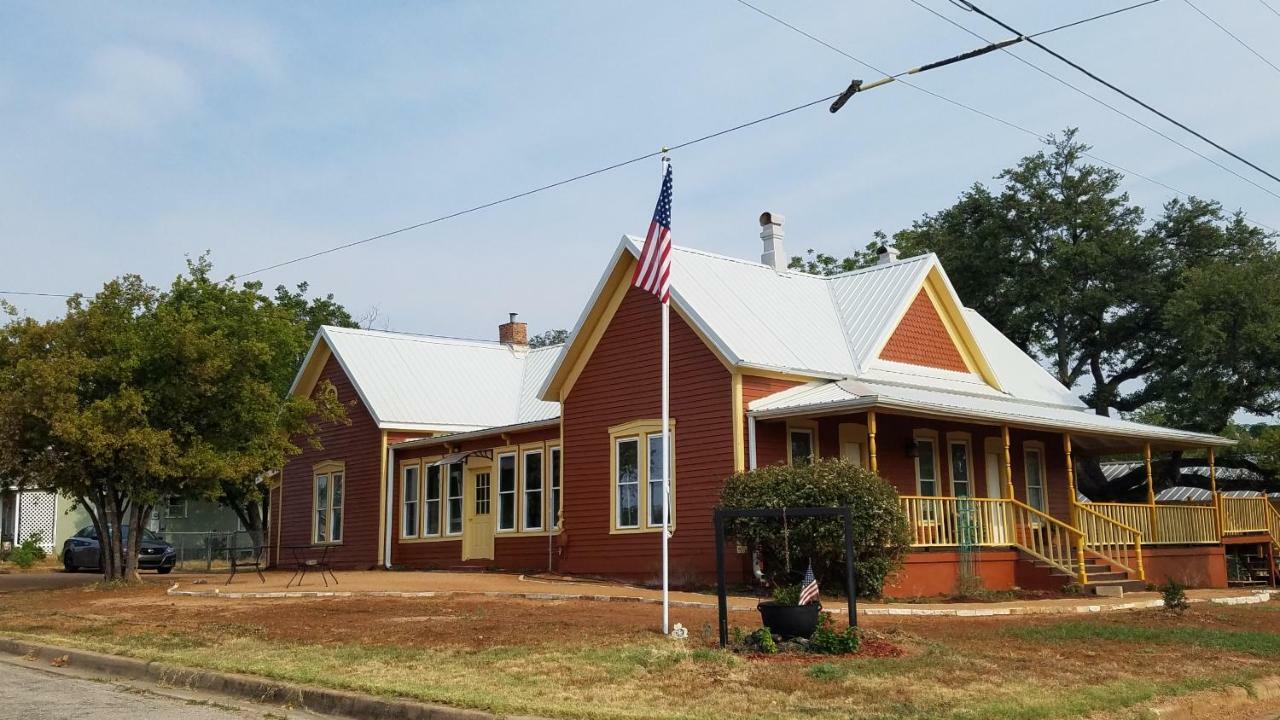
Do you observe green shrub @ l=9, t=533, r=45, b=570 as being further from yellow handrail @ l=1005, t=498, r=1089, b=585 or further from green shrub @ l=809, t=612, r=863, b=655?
green shrub @ l=809, t=612, r=863, b=655

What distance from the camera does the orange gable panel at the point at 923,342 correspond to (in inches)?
976

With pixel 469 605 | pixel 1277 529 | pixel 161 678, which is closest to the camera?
pixel 161 678

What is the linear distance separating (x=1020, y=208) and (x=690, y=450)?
2212 centimetres

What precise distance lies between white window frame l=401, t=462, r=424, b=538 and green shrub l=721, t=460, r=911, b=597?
1283cm

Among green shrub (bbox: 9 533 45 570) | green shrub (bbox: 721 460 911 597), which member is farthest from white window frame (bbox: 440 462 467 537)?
green shrub (bbox: 9 533 45 570)

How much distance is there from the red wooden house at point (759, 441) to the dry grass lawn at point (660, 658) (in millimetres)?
4937

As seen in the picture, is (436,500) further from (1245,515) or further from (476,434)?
(1245,515)

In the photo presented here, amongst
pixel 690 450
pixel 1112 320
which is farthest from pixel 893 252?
pixel 1112 320

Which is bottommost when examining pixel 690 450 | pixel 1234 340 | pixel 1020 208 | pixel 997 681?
pixel 997 681

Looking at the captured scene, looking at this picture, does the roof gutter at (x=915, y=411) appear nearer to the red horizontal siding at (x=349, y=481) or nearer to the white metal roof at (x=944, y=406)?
the white metal roof at (x=944, y=406)

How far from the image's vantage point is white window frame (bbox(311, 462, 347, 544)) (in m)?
31.6

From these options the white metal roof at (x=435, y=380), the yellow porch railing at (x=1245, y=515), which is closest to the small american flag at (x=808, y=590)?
the yellow porch railing at (x=1245, y=515)

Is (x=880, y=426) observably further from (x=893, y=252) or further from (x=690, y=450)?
(x=893, y=252)

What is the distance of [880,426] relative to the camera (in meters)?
22.9
